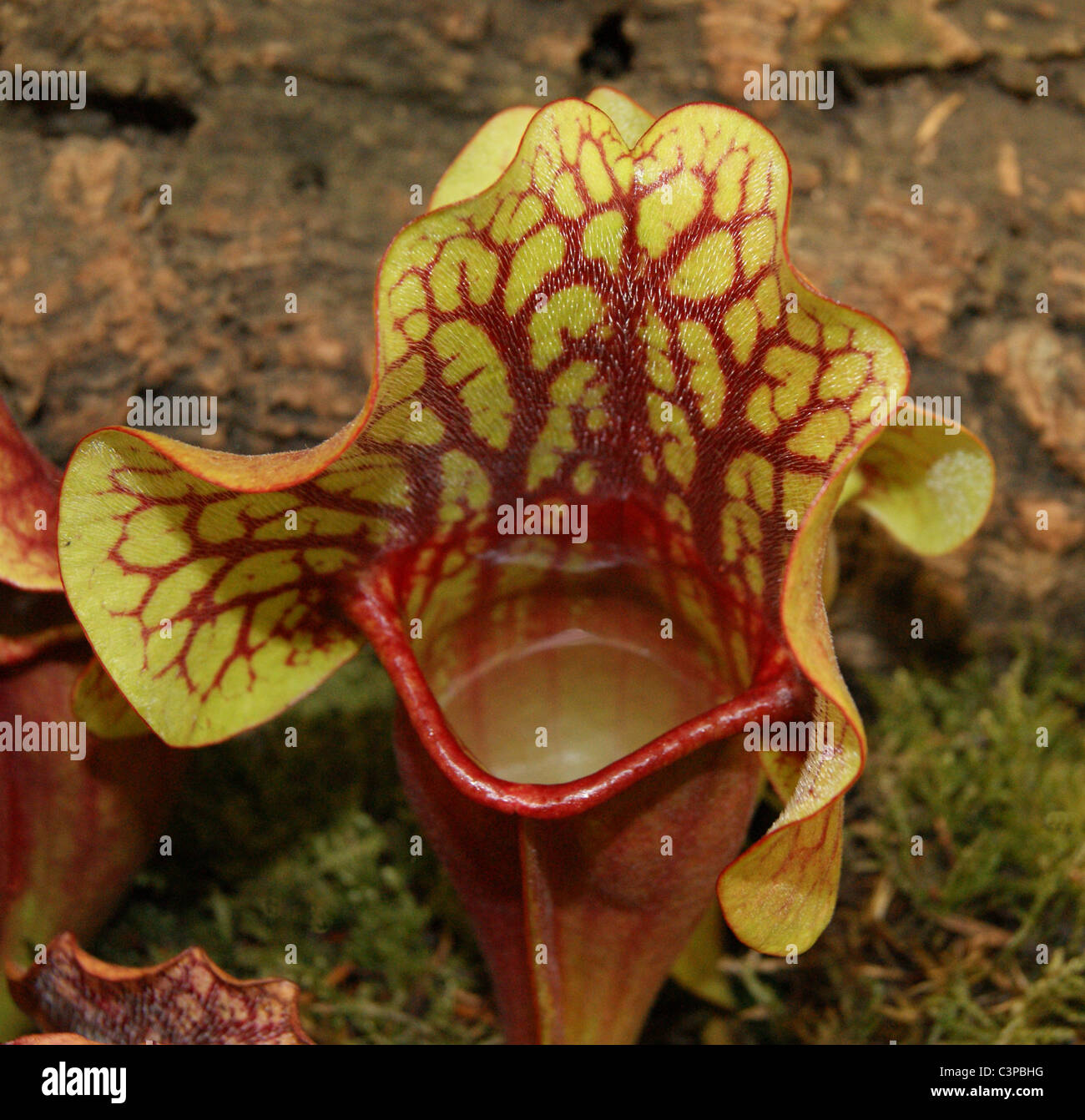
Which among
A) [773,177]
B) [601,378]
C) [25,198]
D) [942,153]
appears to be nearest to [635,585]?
[601,378]

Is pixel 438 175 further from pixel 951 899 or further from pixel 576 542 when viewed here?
pixel 951 899

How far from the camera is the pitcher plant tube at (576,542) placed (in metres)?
1.07

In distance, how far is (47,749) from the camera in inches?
57.1

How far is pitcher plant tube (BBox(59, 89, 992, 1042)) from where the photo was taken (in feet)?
3.51

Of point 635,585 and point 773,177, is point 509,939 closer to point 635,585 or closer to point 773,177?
point 635,585

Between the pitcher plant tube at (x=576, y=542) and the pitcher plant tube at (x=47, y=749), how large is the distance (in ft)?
0.76

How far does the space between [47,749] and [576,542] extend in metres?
0.77

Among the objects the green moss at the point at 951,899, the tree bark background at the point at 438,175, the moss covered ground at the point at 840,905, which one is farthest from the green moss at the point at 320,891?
the tree bark background at the point at 438,175

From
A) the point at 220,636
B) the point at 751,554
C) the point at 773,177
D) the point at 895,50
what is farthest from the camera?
the point at 895,50

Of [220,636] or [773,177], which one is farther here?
[220,636]

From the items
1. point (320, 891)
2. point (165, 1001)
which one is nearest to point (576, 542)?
point (165, 1001)

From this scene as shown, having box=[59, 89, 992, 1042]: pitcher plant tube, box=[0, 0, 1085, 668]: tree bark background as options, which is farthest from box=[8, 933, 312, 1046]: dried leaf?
box=[0, 0, 1085, 668]: tree bark background

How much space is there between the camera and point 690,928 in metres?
1.40

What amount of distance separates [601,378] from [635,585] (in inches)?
12.5
